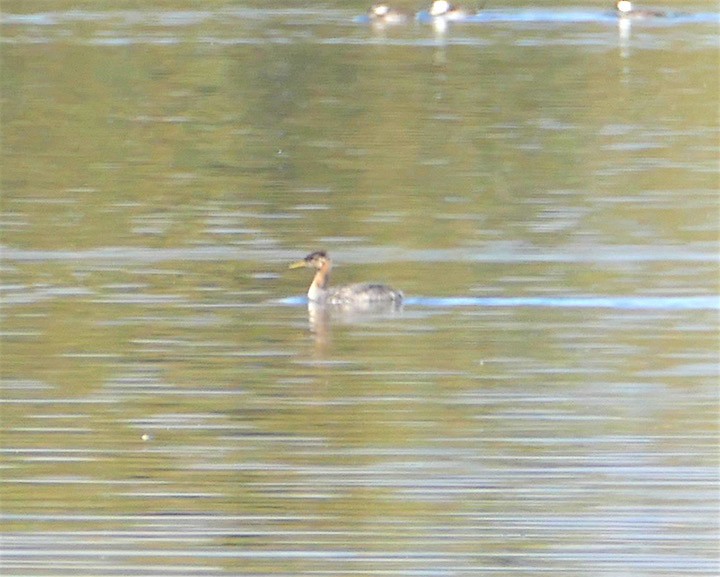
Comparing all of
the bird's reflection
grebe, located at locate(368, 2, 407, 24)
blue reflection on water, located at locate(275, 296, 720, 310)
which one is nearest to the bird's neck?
the bird's reflection

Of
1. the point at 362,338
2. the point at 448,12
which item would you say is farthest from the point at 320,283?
the point at 448,12

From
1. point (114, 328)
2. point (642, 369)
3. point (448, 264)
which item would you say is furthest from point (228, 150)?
point (642, 369)

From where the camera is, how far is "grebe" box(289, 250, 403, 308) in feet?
47.0

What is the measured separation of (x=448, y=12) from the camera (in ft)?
147

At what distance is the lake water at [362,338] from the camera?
912 centimetres

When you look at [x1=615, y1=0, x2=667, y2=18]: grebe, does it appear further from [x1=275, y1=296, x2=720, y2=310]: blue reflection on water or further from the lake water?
[x1=275, y1=296, x2=720, y2=310]: blue reflection on water

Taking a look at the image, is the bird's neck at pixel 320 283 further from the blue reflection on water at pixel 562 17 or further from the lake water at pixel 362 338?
the blue reflection on water at pixel 562 17

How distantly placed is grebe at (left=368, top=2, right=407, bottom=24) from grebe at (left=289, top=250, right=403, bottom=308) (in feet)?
92.0

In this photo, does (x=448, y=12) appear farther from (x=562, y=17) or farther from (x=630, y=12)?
(x=630, y=12)

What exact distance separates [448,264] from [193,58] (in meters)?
19.8

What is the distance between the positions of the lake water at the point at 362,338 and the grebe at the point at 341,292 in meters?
0.18

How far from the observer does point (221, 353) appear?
1291 cm

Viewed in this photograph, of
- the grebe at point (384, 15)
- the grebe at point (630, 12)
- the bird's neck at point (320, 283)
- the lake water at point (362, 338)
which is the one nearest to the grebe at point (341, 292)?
the bird's neck at point (320, 283)

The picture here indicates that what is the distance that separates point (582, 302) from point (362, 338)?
1641 millimetres
